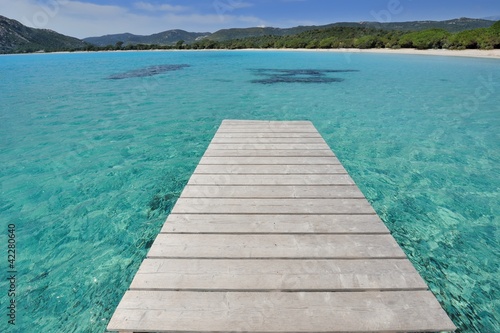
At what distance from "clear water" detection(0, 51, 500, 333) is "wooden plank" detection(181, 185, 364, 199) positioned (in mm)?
1158

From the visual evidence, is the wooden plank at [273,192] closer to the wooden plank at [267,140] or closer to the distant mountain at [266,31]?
the wooden plank at [267,140]

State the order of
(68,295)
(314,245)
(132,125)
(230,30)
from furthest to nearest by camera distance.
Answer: (230,30) < (132,125) < (68,295) < (314,245)

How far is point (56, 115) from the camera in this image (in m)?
10.5

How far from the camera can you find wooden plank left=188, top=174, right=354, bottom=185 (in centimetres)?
340

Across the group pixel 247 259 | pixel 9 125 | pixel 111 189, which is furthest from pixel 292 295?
pixel 9 125

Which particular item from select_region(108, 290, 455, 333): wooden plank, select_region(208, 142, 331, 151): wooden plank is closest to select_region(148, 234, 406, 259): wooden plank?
select_region(108, 290, 455, 333): wooden plank

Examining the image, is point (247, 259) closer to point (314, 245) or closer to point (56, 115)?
point (314, 245)

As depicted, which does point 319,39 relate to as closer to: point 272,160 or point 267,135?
point 267,135

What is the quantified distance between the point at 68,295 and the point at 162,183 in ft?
8.59

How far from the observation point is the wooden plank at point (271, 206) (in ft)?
9.09

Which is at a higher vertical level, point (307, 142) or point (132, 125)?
point (307, 142)

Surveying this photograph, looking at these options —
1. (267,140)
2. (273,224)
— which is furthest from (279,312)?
(267,140)

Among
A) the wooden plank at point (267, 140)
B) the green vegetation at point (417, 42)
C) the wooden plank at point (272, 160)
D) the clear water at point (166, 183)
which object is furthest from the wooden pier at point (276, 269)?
the green vegetation at point (417, 42)

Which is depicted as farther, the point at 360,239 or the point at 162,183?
the point at 162,183
